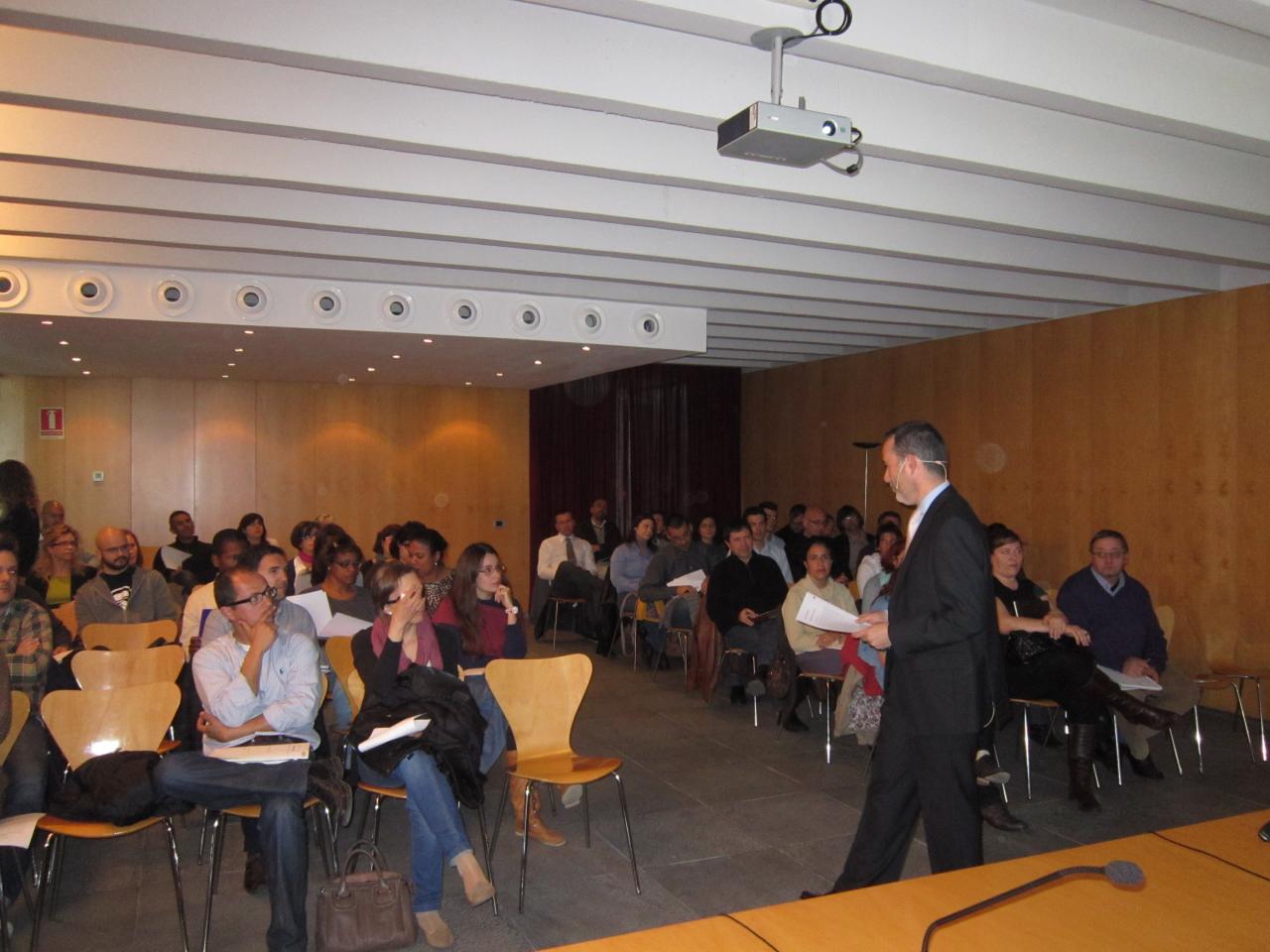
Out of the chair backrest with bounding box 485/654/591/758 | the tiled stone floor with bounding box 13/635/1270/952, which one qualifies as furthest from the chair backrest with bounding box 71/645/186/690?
the chair backrest with bounding box 485/654/591/758

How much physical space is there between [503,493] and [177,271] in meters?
6.37

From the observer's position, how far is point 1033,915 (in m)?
1.91

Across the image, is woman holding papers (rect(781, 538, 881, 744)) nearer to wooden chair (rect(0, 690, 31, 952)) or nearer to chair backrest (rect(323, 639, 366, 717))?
chair backrest (rect(323, 639, 366, 717))

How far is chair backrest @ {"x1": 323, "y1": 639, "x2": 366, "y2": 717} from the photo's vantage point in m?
4.75

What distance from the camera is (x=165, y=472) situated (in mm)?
11148

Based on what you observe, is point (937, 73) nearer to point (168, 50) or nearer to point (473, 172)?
point (473, 172)

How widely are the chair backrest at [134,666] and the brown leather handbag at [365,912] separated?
1.96m

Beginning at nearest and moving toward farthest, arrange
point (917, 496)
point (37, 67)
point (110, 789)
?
point (917, 496), point (110, 789), point (37, 67)

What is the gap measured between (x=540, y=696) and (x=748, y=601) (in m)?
3.01

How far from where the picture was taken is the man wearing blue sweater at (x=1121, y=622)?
574cm

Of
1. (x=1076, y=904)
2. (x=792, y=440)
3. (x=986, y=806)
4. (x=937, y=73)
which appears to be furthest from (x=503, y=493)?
(x=1076, y=904)

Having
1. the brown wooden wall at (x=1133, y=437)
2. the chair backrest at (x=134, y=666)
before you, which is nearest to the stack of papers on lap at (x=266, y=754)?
the chair backrest at (x=134, y=666)

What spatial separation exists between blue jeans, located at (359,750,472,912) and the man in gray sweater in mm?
3008

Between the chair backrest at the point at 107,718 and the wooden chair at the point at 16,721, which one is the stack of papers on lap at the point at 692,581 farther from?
the wooden chair at the point at 16,721
